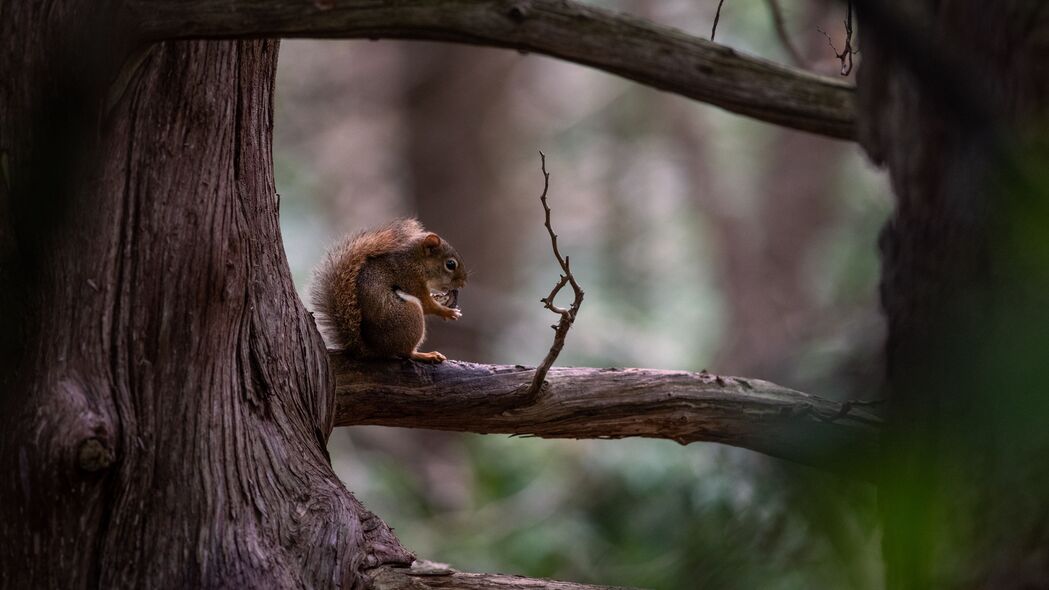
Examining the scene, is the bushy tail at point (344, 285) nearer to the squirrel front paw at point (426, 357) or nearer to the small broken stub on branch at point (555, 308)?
the squirrel front paw at point (426, 357)

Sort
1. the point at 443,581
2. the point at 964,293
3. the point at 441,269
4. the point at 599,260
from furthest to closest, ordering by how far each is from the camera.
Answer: the point at 599,260 < the point at 441,269 < the point at 443,581 < the point at 964,293

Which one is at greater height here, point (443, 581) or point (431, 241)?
point (431, 241)

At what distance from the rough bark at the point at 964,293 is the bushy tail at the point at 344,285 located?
1.70 m

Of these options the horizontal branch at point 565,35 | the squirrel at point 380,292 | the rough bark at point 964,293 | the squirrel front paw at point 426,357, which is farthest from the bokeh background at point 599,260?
the squirrel front paw at point 426,357

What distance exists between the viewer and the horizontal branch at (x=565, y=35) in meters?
1.42

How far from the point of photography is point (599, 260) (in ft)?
52.1

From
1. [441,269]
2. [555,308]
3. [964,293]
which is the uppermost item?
[441,269]

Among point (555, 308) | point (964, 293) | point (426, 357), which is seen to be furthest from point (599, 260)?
point (964, 293)

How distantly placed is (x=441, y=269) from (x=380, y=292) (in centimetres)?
61

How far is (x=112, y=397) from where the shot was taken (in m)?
1.80

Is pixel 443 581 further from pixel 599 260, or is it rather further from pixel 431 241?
pixel 599 260

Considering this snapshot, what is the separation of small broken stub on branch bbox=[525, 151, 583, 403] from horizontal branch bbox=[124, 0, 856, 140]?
0.30 meters

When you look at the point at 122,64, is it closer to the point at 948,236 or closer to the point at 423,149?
the point at 948,236

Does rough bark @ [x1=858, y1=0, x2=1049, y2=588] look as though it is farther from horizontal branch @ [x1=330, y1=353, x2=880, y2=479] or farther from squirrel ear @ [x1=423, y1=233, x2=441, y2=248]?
squirrel ear @ [x1=423, y1=233, x2=441, y2=248]
